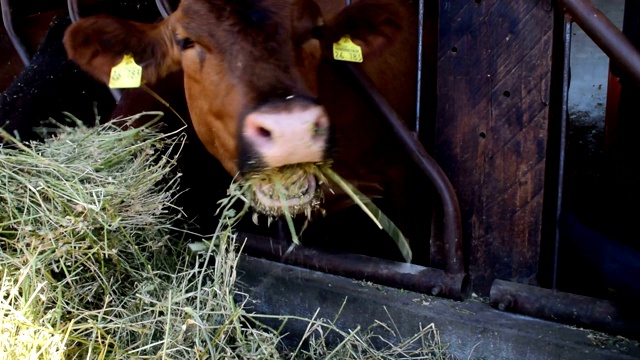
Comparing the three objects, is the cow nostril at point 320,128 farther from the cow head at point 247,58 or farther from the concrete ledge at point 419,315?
the concrete ledge at point 419,315

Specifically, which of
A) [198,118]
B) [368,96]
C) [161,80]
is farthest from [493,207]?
[161,80]

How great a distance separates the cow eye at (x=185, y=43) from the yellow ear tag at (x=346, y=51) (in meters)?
0.68

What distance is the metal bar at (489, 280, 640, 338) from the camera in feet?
5.94

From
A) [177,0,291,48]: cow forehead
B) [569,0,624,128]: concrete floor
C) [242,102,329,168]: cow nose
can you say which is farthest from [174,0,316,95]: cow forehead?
[569,0,624,128]: concrete floor

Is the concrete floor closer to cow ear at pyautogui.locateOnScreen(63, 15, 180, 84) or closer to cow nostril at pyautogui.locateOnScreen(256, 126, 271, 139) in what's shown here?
cow ear at pyautogui.locateOnScreen(63, 15, 180, 84)

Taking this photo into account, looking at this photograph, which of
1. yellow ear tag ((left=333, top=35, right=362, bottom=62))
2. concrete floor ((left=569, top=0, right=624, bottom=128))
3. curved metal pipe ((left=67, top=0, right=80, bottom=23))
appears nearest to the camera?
yellow ear tag ((left=333, top=35, right=362, bottom=62))

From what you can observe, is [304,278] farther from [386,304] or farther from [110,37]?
[110,37]

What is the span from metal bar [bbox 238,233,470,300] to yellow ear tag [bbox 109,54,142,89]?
0.95m

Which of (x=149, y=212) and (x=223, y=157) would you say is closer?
(x=149, y=212)

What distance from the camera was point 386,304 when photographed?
7.18 ft

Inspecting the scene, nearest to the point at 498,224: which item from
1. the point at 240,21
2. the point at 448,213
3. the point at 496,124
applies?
the point at 448,213

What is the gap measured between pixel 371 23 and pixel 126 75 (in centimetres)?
126

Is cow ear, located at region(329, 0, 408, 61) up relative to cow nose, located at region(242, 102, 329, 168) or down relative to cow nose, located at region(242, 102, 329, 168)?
up

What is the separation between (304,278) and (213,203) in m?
1.29
